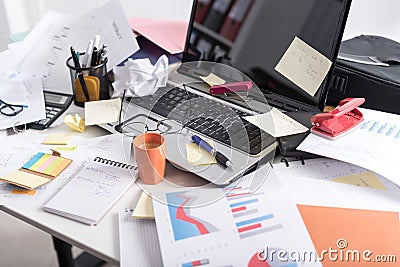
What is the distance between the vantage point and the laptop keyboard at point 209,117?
1039mm

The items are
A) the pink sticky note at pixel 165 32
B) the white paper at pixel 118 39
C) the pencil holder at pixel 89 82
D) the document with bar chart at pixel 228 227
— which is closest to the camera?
the document with bar chart at pixel 228 227

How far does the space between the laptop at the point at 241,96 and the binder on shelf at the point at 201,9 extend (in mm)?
47

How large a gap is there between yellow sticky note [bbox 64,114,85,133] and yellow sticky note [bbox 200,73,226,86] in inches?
13.0

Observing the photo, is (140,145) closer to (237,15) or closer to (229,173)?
(229,173)

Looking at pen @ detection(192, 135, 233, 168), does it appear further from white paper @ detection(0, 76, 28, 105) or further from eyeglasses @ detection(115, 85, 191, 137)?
white paper @ detection(0, 76, 28, 105)

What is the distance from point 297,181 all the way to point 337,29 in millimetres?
355

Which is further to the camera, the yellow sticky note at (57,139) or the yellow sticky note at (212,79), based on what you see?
the yellow sticky note at (212,79)

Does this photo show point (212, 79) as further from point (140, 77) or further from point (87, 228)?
point (87, 228)

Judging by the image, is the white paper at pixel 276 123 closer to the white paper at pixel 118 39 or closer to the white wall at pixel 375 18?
the white paper at pixel 118 39

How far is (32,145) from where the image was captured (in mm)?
1106

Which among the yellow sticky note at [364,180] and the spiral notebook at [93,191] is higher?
the yellow sticky note at [364,180]

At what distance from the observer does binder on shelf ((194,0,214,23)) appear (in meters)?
1.33

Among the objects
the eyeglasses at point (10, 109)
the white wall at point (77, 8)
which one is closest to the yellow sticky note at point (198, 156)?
the eyeglasses at point (10, 109)

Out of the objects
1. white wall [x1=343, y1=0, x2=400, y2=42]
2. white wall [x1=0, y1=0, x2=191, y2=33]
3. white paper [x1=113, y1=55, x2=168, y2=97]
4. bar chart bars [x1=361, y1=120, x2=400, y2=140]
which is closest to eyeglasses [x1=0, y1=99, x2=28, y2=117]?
white paper [x1=113, y1=55, x2=168, y2=97]
